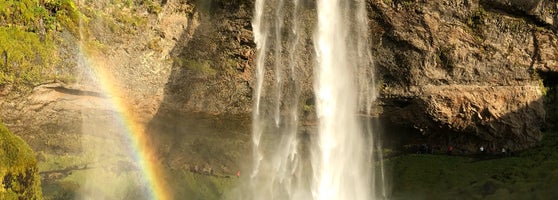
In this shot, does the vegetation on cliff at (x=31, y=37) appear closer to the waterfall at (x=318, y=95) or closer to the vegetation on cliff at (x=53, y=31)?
the vegetation on cliff at (x=53, y=31)

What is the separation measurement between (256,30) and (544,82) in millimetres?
10618

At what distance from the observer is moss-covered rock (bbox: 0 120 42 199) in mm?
10133

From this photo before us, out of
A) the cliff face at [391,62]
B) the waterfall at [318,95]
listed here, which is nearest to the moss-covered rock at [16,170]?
the cliff face at [391,62]

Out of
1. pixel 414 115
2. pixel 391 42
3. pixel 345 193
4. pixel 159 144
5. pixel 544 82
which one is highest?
pixel 391 42

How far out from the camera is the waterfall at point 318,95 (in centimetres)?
1912

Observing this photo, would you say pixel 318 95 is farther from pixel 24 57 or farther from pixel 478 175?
pixel 24 57

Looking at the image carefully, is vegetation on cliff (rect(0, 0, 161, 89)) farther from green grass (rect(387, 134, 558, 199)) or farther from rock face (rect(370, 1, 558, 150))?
green grass (rect(387, 134, 558, 199))

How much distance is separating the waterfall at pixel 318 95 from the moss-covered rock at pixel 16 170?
969 cm

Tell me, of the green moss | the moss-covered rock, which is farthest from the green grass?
the green moss

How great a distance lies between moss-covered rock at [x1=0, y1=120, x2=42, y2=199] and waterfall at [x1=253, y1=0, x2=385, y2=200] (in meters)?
9.69

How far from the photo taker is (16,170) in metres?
10.5

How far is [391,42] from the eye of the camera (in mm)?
19047

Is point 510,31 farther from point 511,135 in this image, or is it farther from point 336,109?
point 336,109

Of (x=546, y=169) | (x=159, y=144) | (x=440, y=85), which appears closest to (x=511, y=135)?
(x=546, y=169)
